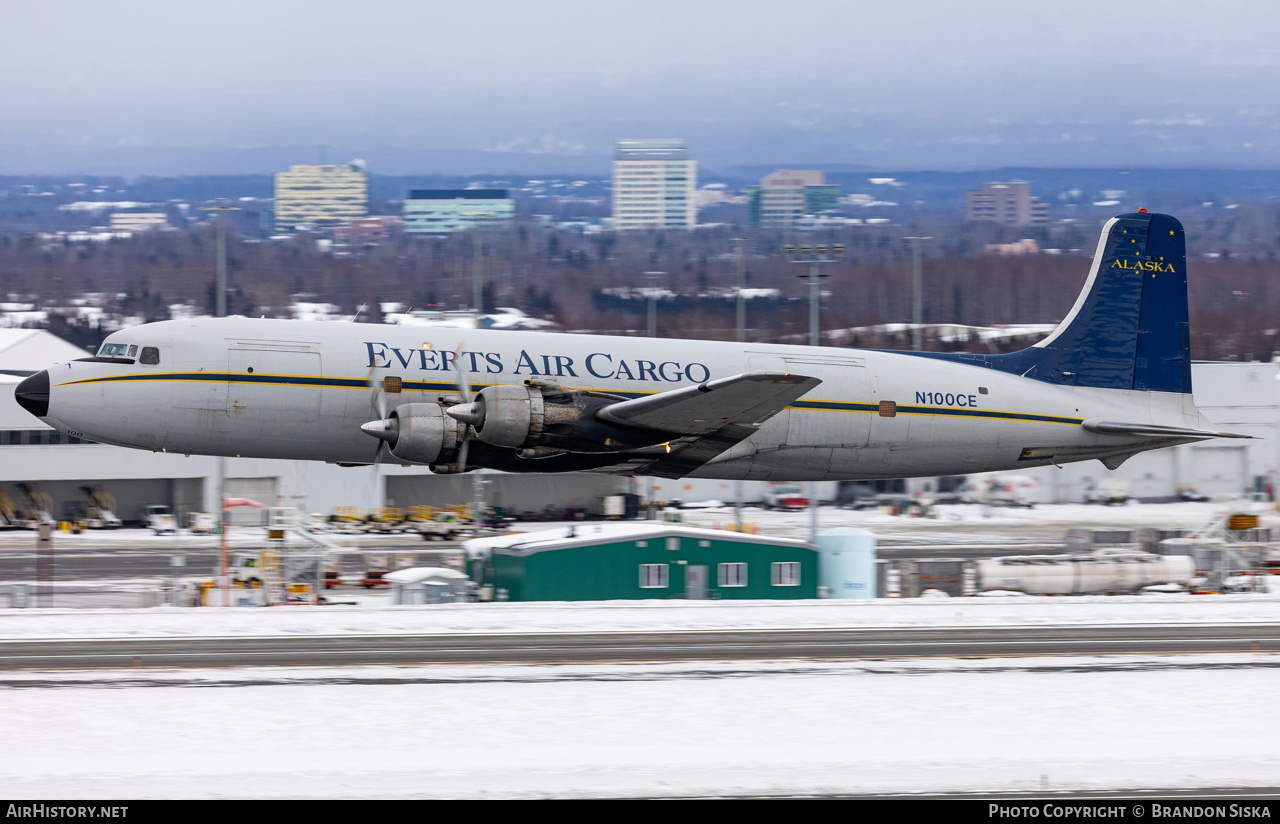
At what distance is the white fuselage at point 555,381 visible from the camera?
95.8ft

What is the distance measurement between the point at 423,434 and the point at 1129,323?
21735 millimetres

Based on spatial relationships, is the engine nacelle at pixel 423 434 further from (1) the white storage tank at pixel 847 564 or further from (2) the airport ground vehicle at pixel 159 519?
(2) the airport ground vehicle at pixel 159 519

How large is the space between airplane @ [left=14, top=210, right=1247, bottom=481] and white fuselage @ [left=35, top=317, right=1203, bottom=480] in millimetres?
40

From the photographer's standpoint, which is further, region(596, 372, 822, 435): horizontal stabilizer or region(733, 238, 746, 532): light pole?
region(733, 238, 746, 532): light pole

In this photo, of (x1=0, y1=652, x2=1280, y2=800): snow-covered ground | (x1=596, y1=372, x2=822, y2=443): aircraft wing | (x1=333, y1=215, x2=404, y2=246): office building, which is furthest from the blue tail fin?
(x1=333, y1=215, x2=404, y2=246): office building

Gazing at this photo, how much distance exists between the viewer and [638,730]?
21297 millimetres

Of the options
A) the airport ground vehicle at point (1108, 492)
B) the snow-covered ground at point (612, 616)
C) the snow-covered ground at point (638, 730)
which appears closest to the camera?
the snow-covered ground at point (638, 730)

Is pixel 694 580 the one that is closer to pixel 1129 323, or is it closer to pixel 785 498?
pixel 1129 323

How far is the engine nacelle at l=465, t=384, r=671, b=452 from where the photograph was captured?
29359mm

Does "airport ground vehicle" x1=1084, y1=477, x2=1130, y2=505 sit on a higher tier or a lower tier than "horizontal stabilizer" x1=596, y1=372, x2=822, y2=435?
lower

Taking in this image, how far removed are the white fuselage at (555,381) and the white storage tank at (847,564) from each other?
30.3 feet

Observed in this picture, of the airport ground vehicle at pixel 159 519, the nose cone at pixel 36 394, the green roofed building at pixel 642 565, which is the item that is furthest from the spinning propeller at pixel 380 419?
the airport ground vehicle at pixel 159 519

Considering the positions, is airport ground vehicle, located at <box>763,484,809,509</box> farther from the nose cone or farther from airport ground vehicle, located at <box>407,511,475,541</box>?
the nose cone
